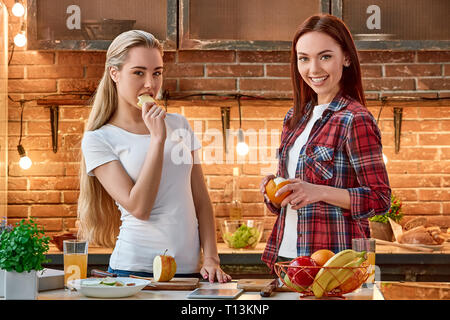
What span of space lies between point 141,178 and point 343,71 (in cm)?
77

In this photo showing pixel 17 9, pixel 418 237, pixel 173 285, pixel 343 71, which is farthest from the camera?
pixel 17 9

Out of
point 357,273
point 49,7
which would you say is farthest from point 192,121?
point 357,273

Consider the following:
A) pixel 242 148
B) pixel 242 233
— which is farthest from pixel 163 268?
pixel 242 148

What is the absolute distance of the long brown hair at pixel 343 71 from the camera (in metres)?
2.04

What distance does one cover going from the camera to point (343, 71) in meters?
2.10

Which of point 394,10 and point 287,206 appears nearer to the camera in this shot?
point 287,206

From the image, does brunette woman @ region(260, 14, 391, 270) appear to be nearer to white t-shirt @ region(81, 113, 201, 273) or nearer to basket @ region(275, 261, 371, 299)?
white t-shirt @ region(81, 113, 201, 273)

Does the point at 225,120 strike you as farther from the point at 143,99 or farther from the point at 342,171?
the point at 342,171

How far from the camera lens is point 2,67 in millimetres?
3396

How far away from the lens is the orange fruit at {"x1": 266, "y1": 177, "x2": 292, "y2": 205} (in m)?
1.90

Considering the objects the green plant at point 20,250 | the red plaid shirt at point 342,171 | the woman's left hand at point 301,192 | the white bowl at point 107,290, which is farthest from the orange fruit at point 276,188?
the green plant at point 20,250

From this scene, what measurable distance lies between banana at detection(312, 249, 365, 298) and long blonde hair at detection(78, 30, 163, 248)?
1.00m
